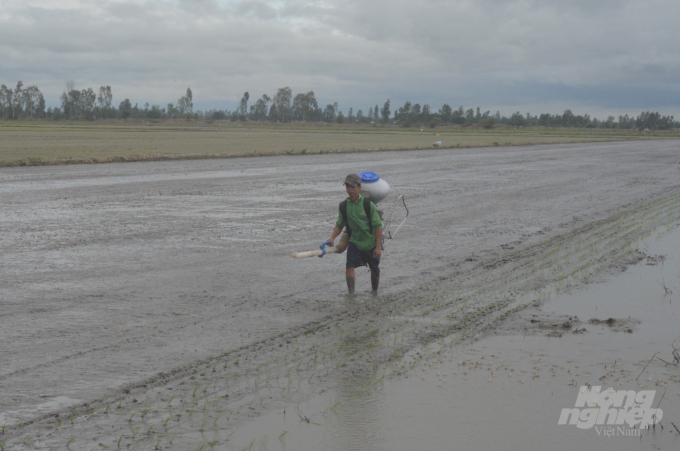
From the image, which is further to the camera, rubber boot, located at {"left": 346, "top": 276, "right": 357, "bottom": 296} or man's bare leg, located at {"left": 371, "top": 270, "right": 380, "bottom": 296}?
man's bare leg, located at {"left": 371, "top": 270, "right": 380, "bottom": 296}

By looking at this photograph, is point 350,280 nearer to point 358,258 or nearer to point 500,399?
point 358,258

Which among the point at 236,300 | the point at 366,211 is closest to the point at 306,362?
the point at 236,300

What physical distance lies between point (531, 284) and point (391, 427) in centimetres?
540

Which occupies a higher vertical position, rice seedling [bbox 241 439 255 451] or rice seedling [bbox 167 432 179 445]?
rice seedling [bbox 167 432 179 445]

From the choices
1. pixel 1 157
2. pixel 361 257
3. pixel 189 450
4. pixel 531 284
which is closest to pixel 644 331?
pixel 531 284

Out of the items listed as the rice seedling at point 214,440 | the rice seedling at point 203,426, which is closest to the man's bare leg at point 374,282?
the rice seedling at point 203,426

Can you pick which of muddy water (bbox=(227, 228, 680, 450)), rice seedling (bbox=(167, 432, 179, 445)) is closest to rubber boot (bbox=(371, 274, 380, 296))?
muddy water (bbox=(227, 228, 680, 450))

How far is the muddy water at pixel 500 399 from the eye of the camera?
539cm

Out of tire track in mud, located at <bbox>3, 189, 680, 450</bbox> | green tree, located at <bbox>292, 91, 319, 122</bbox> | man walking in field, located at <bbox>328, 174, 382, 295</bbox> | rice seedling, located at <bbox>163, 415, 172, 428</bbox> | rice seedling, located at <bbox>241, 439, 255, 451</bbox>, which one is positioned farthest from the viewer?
green tree, located at <bbox>292, 91, 319, 122</bbox>

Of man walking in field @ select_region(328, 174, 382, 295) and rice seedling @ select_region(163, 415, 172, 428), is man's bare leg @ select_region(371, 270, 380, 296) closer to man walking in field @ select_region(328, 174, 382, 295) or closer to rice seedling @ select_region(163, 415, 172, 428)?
man walking in field @ select_region(328, 174, 382, 295)

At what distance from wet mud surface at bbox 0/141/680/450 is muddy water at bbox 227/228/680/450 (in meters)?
0.14

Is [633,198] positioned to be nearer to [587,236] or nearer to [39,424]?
[587,236]

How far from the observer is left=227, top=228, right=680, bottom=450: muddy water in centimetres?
539

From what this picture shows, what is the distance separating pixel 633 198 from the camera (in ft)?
75.4
